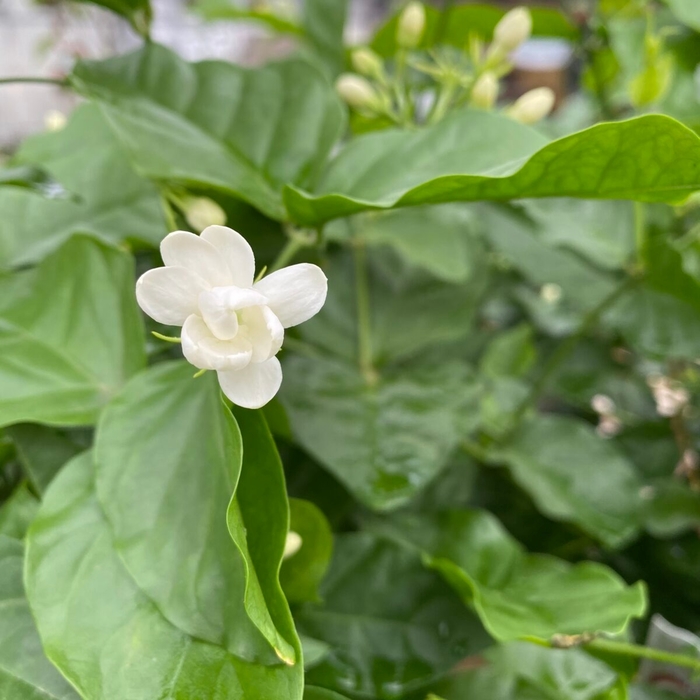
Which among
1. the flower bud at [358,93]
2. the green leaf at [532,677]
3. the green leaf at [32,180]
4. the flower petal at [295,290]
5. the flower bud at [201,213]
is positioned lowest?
the green leaf at [532,677]

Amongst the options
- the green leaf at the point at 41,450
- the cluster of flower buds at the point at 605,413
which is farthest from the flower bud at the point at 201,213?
the cluster of flower buds at the point at 605,413

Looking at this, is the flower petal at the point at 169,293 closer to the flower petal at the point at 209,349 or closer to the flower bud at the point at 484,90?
the flower petal at the point at 209,349

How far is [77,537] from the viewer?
0.24 metres

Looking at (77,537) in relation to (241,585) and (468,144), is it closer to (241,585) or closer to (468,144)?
(241,585)

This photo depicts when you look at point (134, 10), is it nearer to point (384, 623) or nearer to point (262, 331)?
point (262, 331)

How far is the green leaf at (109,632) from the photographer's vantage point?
20 cm

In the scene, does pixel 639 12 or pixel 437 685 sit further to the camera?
pixel 639 12

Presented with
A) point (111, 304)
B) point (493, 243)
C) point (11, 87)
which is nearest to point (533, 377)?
point (493, 243)

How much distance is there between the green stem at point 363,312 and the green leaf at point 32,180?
199mm

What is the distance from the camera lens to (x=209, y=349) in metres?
0.19

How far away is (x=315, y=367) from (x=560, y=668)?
0.70ft

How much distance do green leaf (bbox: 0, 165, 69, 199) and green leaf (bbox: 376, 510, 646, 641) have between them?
30 centimetres

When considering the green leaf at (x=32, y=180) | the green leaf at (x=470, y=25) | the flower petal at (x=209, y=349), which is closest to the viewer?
the flower petal at (x=209, y=349)

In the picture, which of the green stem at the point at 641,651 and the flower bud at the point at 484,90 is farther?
the flower bud at the point at 484,90
